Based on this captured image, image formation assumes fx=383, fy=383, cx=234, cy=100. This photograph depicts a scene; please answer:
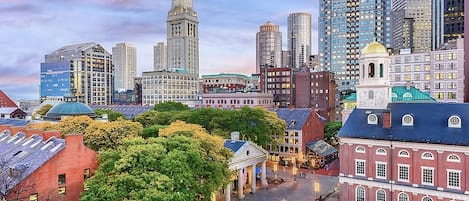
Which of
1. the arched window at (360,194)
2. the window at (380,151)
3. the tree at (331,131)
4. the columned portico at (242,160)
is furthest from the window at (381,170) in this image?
the tree at (331,131)

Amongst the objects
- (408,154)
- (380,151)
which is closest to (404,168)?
(408,154)

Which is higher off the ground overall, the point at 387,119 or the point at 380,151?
the point at 387,119

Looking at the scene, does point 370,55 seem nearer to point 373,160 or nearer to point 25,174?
point 373,160

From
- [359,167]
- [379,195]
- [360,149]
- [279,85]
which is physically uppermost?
[279,85]

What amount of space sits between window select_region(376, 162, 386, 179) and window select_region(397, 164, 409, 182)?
168 centimetres

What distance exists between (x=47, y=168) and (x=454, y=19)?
187021mm

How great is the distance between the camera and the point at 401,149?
4666cm

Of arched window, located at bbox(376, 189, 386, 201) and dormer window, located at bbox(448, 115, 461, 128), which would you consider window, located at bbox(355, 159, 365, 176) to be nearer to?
arched window, located at bbox(376, 189, 386, 201)

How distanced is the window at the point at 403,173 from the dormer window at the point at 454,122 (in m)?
6.96

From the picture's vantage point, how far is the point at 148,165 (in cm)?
3459

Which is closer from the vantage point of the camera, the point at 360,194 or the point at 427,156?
the point at 427,156

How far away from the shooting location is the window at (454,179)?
4276cm

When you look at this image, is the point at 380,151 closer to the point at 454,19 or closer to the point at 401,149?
the point at 401,149

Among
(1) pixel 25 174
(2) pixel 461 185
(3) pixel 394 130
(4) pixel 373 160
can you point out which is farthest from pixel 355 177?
(1) pixel 25 174
